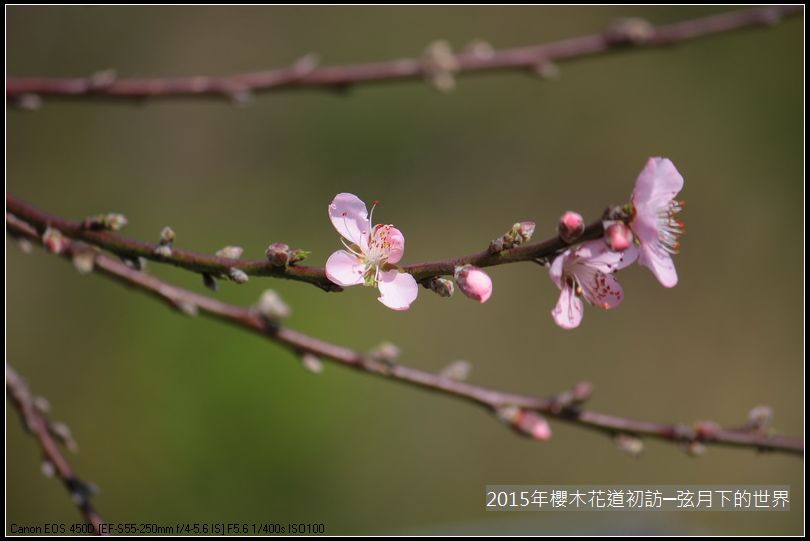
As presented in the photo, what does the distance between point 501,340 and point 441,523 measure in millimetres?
677

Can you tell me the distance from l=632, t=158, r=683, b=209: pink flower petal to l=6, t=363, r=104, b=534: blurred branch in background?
692mm

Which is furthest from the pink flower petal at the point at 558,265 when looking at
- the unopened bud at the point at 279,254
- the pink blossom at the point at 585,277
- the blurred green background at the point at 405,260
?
the blurred green background at the point at 405,260

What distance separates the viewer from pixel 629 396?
2301mm

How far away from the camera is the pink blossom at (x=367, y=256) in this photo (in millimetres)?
606

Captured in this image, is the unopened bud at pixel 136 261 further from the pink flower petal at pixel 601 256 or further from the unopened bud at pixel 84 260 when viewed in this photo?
the pink flower petal at pixel 601 256

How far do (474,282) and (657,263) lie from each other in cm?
17

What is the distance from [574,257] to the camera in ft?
2.02

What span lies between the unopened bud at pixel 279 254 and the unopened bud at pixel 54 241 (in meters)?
0.21

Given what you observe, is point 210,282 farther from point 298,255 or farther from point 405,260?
point 405,260

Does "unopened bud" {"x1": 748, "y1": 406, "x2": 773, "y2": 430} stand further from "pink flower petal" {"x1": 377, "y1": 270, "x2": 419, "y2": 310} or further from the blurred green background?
the blurred green background

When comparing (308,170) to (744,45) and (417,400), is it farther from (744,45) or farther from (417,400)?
(744,45)

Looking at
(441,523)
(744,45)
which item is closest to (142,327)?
(441,523)

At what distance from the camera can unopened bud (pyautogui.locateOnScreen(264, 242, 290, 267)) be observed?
1.89ft

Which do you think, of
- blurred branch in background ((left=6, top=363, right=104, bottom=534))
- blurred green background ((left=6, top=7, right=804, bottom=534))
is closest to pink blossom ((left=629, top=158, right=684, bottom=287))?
blurred branch in background ((left=6, top=363, right=104, bottom=534))
